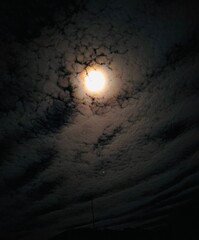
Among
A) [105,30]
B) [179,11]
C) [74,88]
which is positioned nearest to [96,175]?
[74,88]

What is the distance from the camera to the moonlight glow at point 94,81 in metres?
2.99

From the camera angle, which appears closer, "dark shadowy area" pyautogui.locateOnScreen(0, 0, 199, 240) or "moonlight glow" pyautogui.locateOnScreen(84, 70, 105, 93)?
"dark shadowy area" pyautogui.locateOnScreen(0, 0, 199, 240)

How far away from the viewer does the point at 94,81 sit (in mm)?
3066

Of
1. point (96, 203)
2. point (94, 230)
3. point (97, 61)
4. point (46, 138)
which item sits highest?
point (97, 61)

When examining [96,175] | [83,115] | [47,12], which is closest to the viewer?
[47,12]

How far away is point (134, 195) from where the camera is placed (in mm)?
6445

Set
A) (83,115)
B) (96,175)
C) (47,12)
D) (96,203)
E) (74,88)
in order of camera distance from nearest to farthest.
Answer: (47,12) → (74,88) → (83,115) → (96,175) → (96,203)

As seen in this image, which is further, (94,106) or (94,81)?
(94,106)

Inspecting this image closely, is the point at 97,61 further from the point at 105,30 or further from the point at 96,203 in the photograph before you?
the point at 96,203

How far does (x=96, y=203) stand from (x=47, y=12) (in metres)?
5.54

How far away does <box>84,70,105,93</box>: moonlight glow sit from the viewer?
9.82ft

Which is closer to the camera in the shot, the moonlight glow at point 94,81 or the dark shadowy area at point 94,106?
the dark shadowy area at point 94,106

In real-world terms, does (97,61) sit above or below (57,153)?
above

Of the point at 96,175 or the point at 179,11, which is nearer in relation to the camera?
the point at 179,11
